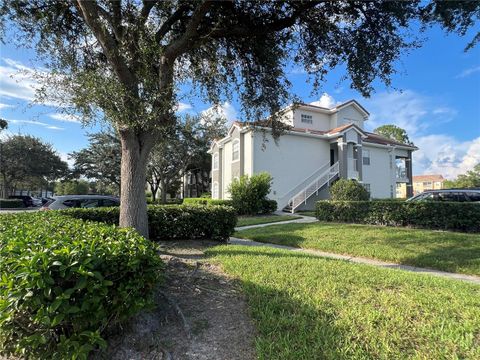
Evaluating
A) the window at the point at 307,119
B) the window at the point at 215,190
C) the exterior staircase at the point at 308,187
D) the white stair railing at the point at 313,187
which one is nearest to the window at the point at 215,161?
the window at the point at 215,190

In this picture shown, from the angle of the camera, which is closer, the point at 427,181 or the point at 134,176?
the point at 134,176

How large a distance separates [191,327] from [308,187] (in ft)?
64.6

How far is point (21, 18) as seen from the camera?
7406 mm

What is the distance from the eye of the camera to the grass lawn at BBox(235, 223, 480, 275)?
7.37 meters

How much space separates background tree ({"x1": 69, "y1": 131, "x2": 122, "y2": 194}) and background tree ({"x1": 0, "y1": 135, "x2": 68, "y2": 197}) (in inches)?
106

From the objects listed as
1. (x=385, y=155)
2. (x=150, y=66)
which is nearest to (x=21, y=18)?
(x=150, y=66)

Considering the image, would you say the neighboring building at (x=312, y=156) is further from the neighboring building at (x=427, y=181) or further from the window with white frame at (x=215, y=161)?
the neighboring building at (x=427, y=181)

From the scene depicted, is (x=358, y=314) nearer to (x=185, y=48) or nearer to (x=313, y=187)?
(x=185, y=48)

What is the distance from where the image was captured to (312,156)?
80.2ft

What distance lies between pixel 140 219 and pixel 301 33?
6322mm

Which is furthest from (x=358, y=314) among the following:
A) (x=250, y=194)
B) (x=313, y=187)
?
(x=313, y=187)

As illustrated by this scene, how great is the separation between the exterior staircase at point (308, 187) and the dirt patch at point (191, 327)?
17.0m

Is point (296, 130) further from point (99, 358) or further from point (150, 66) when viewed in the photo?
point (99, 358)

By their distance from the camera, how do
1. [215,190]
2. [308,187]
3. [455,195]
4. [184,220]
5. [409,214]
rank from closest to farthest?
1. [184,220]
2. [409,214]
3. [455,195]
4. [308,187]
5. [215,190]
